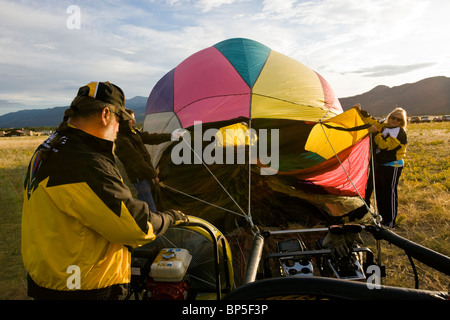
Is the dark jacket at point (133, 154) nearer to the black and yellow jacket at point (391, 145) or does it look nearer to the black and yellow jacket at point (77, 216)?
the black and yellow jacket at point (77, 216)

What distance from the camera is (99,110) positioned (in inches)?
67.7

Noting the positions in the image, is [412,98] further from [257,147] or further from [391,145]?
[257,147]

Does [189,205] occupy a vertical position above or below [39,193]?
below

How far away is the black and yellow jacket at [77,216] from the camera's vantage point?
1456 mm

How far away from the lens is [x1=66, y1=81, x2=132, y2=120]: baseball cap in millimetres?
1693

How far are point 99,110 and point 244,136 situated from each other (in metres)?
3.96

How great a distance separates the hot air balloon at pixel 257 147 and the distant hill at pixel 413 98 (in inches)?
4217

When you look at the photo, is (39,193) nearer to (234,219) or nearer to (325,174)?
(234,219)

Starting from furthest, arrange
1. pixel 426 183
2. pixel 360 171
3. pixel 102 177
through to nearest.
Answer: pixel 426 183 → pixel 360 171 → pixel 102 177

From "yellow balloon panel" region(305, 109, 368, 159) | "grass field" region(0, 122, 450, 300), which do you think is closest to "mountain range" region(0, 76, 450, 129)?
"grass field" region(0, 122, 450, 300)

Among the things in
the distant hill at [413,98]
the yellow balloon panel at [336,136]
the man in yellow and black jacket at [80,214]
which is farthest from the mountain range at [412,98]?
the man in yellow and black jacket at [80,214]
